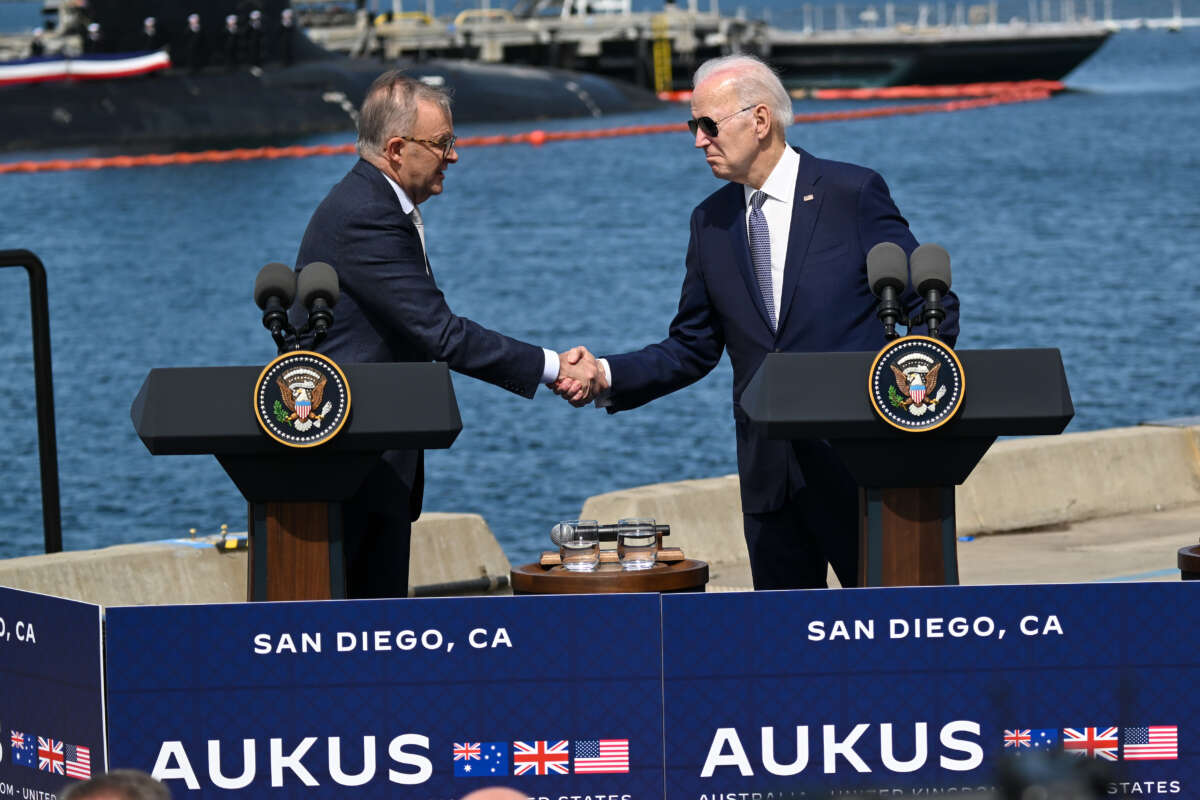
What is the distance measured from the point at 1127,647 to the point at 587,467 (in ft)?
55.5

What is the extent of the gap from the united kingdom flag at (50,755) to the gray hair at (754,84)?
8.06ft

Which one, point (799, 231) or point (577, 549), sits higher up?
point (799, 231)

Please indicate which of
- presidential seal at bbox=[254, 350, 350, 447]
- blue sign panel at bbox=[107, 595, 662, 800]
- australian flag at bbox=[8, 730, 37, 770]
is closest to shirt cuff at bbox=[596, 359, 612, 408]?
presidential seal at bbox=[254, 350, 350, 447]

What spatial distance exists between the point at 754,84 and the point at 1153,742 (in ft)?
6.89

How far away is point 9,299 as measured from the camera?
34.8 m

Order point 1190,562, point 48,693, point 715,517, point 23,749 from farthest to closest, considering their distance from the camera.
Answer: point 715,517, point 1190,562, point 23,749, point 48,693

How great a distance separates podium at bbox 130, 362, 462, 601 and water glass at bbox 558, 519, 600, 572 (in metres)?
0.51

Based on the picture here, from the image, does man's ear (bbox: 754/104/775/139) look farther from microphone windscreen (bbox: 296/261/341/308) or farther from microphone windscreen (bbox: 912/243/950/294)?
microphone windscreen (bbox: 296/261/341/308)

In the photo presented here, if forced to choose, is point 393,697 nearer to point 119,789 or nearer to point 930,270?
point 119,789

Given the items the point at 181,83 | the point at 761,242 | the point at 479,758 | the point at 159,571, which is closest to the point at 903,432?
the point at 761,242

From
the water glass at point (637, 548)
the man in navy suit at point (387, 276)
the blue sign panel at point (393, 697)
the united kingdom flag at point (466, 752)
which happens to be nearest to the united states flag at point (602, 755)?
the blue sign panel at point (393, 697)

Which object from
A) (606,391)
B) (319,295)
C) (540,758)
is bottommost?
(540,758)

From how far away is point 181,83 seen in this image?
190 ft

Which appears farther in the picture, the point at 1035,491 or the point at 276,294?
the point at 1035,491
